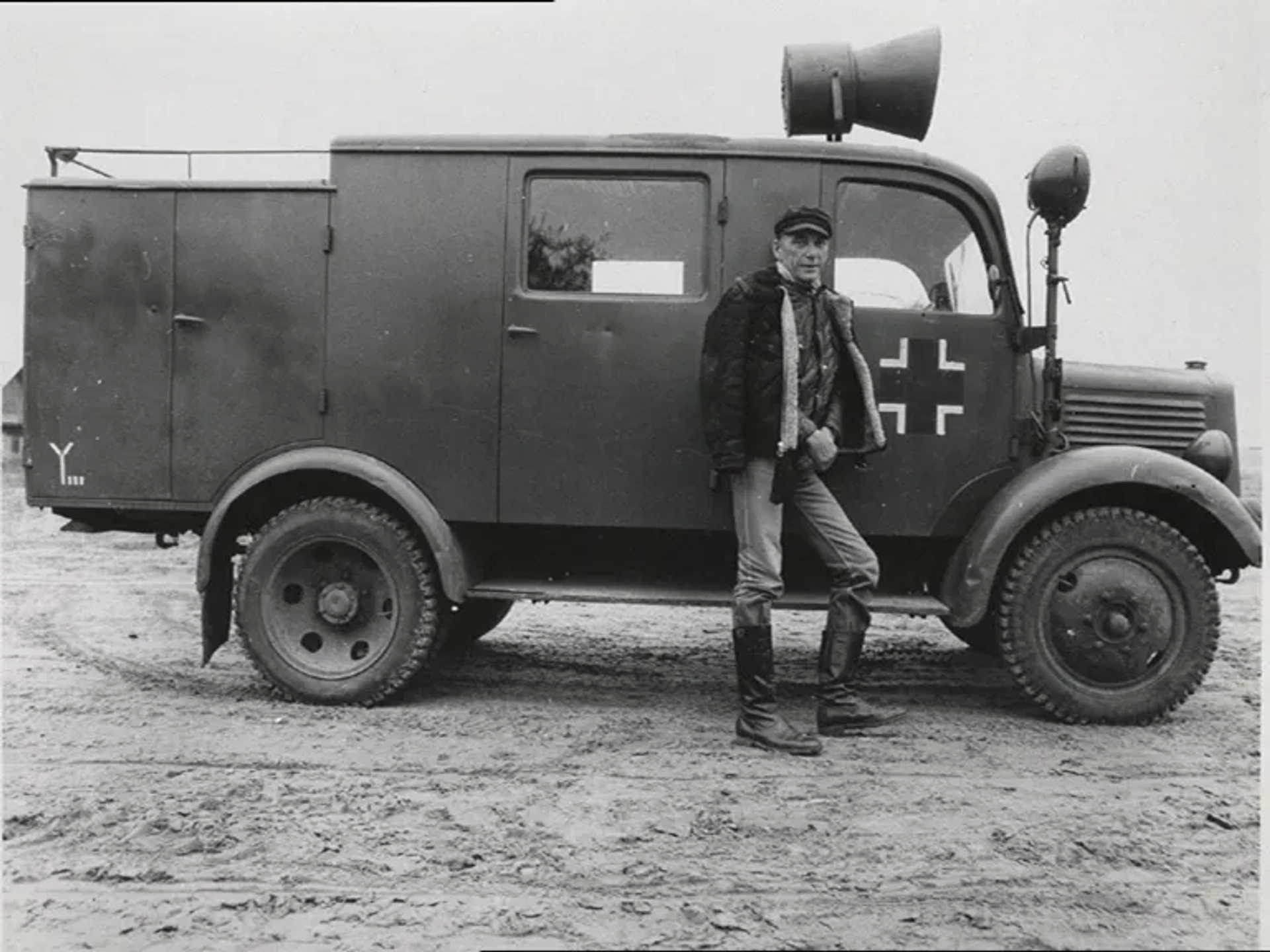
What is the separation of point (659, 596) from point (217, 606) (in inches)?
82.3

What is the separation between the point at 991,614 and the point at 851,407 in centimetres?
139

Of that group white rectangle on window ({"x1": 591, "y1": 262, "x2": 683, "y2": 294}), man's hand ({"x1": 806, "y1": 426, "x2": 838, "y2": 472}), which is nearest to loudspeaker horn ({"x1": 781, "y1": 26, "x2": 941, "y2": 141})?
white rectangle on window ({"x1": 591, "y1": 262, "x2": 683, "y2": 294})

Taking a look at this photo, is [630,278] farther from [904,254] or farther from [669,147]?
[904,254]

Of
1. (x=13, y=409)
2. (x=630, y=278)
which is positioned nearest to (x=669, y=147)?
(x=630, y=278)

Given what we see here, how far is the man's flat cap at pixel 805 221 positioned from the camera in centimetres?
436

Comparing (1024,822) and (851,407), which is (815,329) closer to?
(851,407)

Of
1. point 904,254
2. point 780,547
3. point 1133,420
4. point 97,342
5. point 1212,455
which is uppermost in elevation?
point 904,254

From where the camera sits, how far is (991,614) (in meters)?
5.23

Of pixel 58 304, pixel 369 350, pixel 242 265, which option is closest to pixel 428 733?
pixel 369 350

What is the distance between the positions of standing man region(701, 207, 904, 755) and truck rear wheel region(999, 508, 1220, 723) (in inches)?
29.3

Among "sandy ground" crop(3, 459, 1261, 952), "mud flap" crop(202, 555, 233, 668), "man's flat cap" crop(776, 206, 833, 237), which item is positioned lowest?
"sandy ground" crop(3, 459, 1261, 952)

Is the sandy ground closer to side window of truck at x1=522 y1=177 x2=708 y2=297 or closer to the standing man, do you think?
the standing man

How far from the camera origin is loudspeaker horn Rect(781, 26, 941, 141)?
4.57 meters

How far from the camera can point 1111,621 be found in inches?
183
